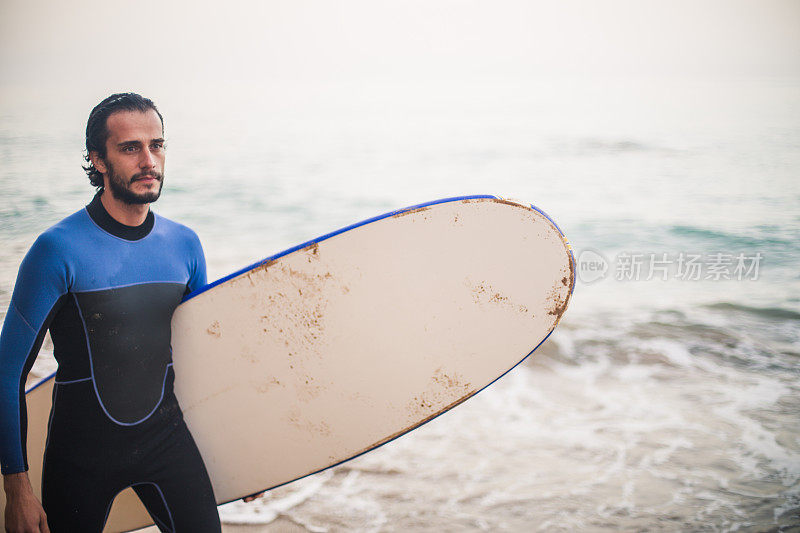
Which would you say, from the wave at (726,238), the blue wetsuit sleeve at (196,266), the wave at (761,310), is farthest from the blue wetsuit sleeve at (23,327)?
the wave at (726,238)

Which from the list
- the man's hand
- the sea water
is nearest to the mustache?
the man's hand

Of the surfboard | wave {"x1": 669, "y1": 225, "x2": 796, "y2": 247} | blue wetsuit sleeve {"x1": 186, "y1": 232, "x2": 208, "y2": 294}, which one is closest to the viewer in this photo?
blue wetsuit sleeve {"x1": 186, "y1": 232, "x2": 208, "y2": 294}

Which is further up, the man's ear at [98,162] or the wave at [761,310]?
the man's ear at [98,162]

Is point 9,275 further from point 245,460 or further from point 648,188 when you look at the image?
point 648,188

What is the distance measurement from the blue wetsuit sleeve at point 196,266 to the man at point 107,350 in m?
0.06

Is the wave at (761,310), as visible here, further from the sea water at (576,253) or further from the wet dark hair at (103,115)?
the wet dark hair at (103,115)

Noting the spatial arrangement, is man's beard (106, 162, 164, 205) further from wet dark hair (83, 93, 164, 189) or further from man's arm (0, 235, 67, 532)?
man's arm (0, 235, 67, 532)

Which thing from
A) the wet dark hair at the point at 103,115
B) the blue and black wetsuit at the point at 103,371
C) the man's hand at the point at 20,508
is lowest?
the man's hand at the point at 20,508

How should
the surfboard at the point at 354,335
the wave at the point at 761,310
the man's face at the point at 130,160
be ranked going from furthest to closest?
the wave at the point at 761,310
the surfboard at the point at 354,335
the man's face at the point at 130,160

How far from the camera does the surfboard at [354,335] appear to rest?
1.65 m

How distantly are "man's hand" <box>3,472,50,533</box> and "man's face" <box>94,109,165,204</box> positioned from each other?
1.95 feet

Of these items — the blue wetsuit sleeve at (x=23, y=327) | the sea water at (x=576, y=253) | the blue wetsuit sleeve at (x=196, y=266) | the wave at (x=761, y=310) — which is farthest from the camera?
the wave at (x=761, y=310)

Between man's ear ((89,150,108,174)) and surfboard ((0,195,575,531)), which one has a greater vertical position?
man's ear ((89,150,108,174))

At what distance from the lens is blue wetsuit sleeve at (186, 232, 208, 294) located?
1478 mm
